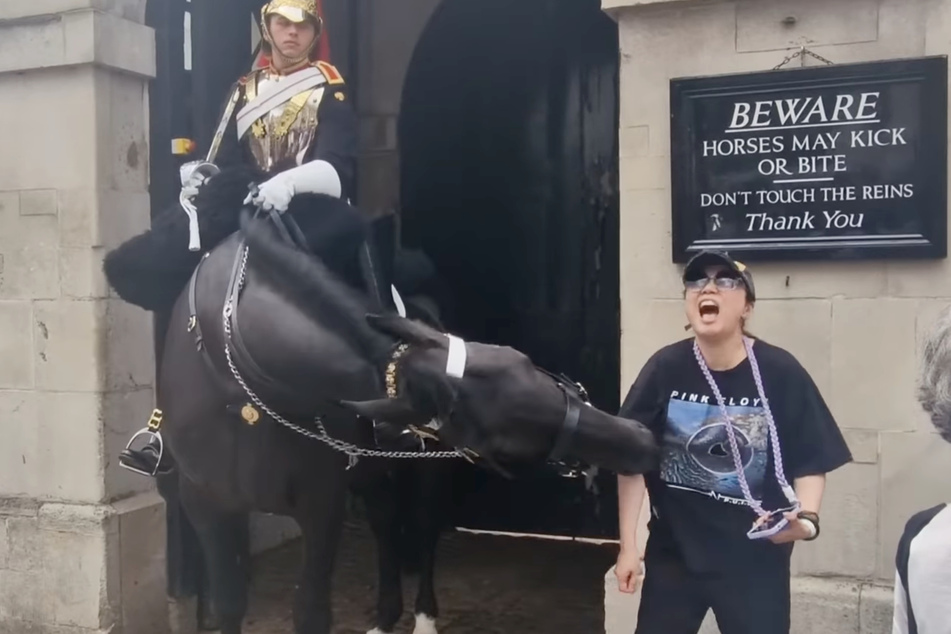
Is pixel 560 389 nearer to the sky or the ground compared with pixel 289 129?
nearer to the ground

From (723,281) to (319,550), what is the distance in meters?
1.65

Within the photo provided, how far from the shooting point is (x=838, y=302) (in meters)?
3.69

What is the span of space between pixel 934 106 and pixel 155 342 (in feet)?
11.8

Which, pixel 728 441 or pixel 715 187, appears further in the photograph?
pixel 715 187

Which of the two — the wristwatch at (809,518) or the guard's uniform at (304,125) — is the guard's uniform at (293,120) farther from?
the wristwatch at (809,518)

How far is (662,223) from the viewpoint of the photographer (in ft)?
12.8

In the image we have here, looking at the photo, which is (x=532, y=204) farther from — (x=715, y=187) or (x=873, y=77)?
(x=873, y=77)

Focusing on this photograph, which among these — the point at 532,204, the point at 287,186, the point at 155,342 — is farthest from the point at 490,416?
the point at 532,204

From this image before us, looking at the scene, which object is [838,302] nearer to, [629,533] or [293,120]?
[629,533]

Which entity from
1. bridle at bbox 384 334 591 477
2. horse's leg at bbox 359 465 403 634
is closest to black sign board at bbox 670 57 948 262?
bridle at bbox 384 334 591 477

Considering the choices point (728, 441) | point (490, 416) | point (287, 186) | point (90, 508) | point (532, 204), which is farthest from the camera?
point (532, 204)

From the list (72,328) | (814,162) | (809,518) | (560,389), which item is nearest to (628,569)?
(809,518)

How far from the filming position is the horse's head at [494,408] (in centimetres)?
230

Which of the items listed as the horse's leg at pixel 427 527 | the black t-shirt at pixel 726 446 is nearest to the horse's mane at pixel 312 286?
the black t-shirt at pixel 726 446
